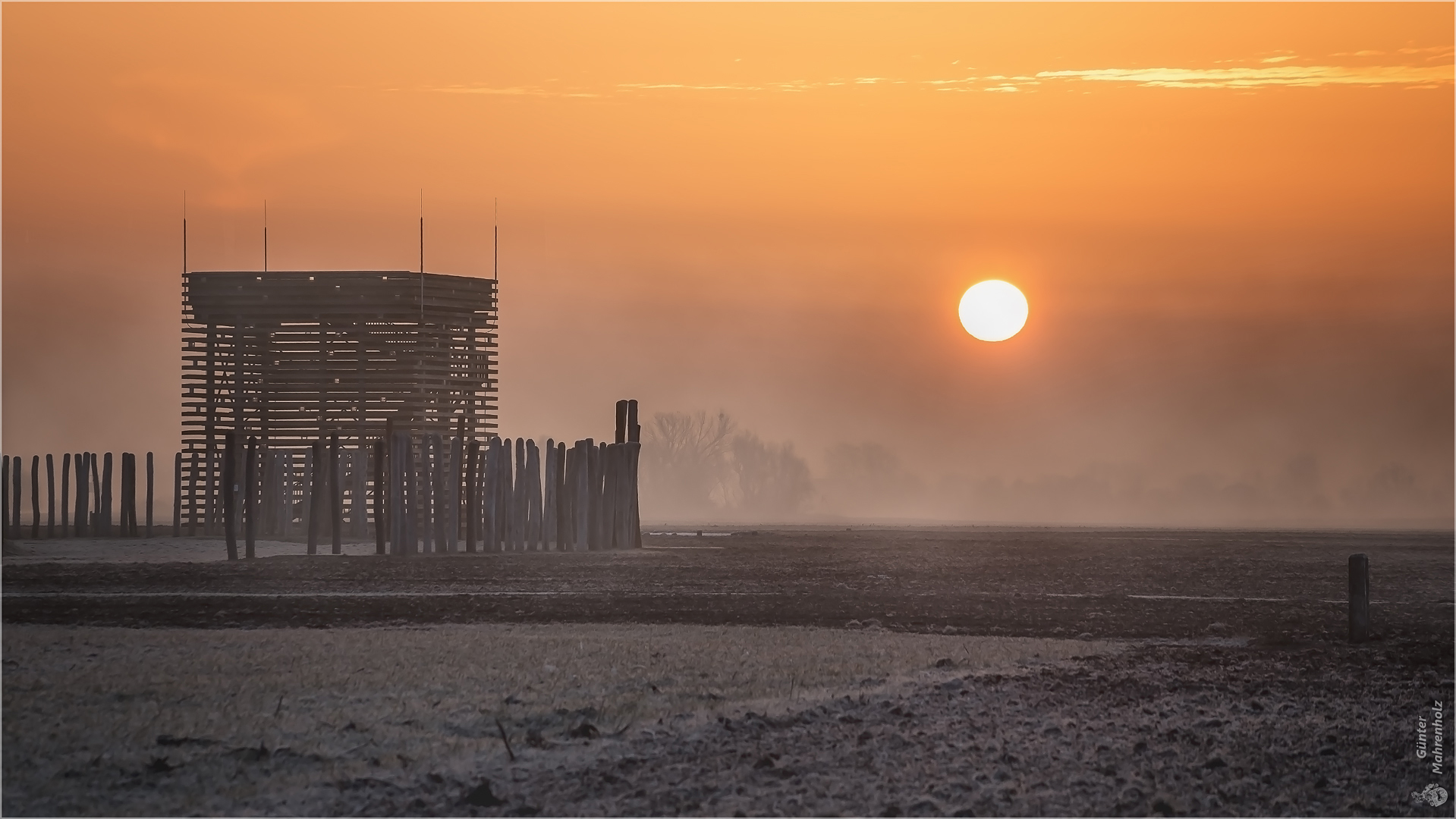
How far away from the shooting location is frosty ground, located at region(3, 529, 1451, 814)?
303 inches

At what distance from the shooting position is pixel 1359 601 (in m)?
13.7

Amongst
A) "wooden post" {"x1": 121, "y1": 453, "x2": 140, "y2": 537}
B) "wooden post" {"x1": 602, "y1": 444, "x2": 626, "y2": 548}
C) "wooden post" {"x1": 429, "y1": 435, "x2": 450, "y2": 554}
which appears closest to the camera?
"wooden post" {"x1": 429, "y1": 435, "x2": 450, "y2": 554}

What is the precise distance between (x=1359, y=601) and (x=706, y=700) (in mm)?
7088

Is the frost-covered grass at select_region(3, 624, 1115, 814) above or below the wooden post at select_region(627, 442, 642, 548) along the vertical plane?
below

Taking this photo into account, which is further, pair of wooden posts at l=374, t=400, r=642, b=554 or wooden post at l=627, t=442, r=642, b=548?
wooden post at l=627, t=442, r=642, b=548

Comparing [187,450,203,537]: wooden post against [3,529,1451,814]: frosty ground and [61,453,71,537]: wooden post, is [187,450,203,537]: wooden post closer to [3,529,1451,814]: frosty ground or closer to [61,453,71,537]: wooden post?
A: [61,453,71,537]: wooden post

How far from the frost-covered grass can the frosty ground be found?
3 centimetres

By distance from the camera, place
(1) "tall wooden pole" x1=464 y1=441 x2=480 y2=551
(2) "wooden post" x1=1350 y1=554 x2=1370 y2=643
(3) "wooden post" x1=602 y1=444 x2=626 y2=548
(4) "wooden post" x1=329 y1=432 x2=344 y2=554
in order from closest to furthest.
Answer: (2) "wooden post" x1=1350 y1=554 x2=1370 y2=643
(4) "wooden post" x1=329 y1=432 x2=344 y2=554
(1) "tall wooden pole" x1=464 y1=441 x2=480 y2=551
(3) "wooden post" x1=602 y1=444 x2=626 y2=548

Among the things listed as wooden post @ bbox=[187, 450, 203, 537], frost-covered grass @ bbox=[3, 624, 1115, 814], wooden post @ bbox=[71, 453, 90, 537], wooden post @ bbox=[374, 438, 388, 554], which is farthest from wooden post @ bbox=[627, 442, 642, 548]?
frost-covered grass @ bbox=[3, 624, 1115, 814]

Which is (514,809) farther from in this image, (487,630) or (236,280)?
(236,280)

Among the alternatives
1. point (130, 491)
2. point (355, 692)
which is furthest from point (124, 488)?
point (355, 692)

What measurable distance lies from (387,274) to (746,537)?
10.7m

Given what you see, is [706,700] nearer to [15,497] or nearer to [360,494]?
[360,494]

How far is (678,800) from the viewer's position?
7.45 metres
